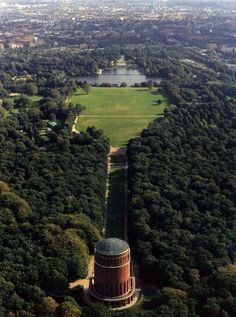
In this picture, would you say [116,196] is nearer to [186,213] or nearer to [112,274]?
[186,213]

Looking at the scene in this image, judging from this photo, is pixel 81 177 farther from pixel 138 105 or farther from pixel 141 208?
pixel 138 105

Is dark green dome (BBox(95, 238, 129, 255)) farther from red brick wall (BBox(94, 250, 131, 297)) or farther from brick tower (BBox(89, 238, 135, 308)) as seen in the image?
red brick wall (BBox(94, 250, 131, 297))

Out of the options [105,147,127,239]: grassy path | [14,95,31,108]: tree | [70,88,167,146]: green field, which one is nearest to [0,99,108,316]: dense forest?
[105,147,127,239]: grassy path

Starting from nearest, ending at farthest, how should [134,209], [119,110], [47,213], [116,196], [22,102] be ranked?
1. [47,213]
2. [134,209]
3. [116,196]
4. [119,110]
5. [22,102]

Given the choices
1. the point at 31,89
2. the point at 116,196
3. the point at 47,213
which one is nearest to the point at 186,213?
the point at 116,196

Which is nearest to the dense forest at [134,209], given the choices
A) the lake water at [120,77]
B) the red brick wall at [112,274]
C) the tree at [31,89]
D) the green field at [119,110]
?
the red brick wall at [112,274]

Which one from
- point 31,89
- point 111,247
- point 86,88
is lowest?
point 86,88

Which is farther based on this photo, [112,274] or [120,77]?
[120,77]
